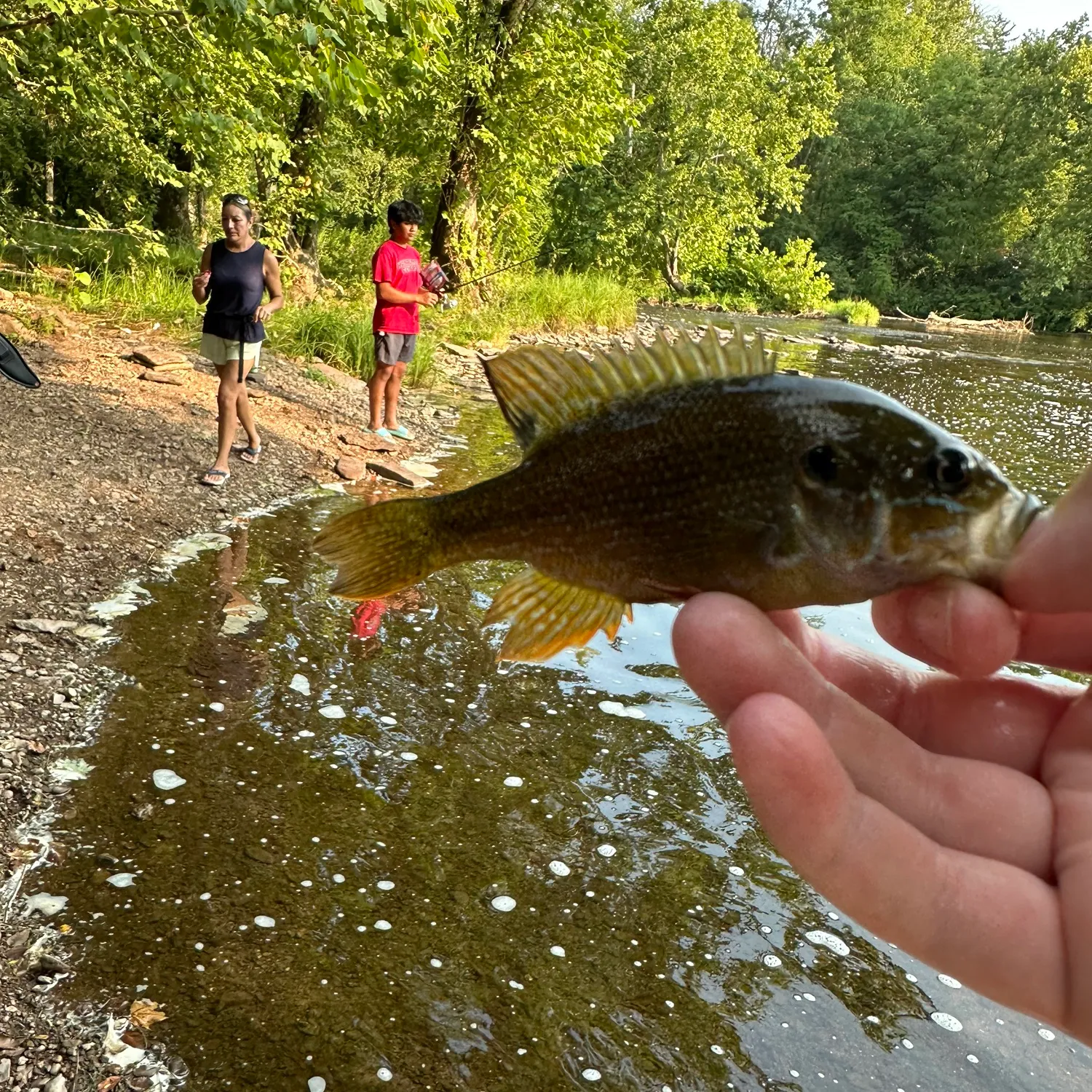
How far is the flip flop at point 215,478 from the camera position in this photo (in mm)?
7883

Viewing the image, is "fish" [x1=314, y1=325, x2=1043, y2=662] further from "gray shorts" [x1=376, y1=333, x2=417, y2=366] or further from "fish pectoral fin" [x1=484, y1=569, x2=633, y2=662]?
"gray shorts" [x1=376, y1=333, x2=417, y2=366]

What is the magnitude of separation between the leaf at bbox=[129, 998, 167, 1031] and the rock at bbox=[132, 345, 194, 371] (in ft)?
30.1

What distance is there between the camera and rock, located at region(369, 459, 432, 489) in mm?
8956

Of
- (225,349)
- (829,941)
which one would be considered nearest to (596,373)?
(829,941)

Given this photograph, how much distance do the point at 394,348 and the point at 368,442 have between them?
111cm

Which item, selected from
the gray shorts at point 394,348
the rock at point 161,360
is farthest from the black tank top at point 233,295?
the rock at point 161,360

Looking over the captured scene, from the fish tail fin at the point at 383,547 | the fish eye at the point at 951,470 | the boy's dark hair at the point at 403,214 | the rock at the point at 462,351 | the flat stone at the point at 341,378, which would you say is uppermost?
the boy's dark hair at the point at 403,214

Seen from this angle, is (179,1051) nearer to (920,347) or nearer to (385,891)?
(385,891)

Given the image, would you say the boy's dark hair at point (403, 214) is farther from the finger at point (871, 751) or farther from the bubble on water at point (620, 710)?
the finger at point (871, 751)

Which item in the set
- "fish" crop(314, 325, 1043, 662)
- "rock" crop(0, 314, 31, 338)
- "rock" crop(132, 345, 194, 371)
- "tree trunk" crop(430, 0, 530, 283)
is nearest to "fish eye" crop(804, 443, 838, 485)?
"fish" crop(314, 325, 1043, 662)

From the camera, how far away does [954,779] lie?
1808 mm

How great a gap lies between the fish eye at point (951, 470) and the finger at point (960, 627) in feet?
0.60

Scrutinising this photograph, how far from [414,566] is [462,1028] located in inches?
72.4

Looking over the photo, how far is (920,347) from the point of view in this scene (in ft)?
99.7
